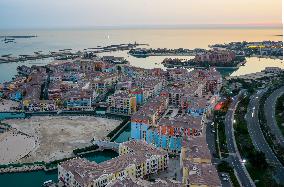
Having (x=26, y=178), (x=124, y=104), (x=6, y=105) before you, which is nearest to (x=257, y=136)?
(x=124, y=104)

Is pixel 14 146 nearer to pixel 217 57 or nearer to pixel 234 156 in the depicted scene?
pixel 234 156

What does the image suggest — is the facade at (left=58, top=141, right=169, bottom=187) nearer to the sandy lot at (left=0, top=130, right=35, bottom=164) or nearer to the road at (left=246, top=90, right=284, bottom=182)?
the sandy lot at (left=0, top=130, right=35, bottom=164)

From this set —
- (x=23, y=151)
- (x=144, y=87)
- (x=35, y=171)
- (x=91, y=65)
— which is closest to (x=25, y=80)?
(x=91, y=65)

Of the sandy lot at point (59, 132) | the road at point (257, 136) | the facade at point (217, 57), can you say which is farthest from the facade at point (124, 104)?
the facade at point (217, 57)

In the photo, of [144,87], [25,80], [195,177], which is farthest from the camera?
[25,80]

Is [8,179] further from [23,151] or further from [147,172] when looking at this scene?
[147,172]

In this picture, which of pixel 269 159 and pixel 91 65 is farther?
pixel 91 65

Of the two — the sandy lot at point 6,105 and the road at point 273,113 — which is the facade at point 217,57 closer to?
the road at point 273,113
